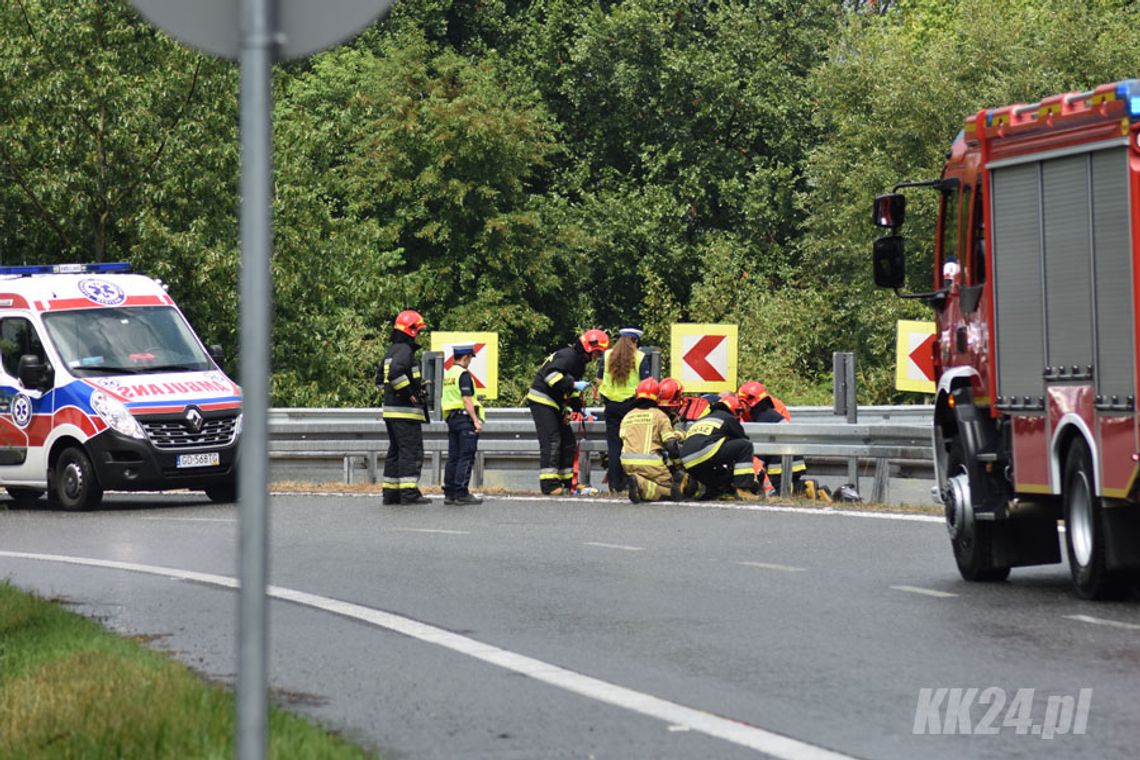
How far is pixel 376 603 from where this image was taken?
12.4m

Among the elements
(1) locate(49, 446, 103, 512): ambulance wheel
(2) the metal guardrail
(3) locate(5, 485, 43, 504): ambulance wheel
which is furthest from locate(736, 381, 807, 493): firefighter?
(3) locate(5, 485, 43, 504): ambulance wheel

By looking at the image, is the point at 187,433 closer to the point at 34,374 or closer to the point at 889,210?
the point at 34,374

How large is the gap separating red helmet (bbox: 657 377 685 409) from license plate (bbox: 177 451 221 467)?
4.39 m

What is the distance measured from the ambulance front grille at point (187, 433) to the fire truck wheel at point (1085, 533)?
1227 cm

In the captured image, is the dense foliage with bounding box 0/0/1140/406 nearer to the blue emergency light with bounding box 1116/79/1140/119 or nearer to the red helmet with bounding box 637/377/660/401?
Result: the red helmet with bounding box 637/377/660/401

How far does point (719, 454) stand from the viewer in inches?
831

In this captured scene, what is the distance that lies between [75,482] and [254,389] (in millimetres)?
18302

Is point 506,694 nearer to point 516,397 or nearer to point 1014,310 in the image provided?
point 1014,310

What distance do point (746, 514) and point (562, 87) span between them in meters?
35.9

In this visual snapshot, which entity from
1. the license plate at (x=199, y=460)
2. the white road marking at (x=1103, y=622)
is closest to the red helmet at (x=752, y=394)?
the license plate at (x=199, y=460)

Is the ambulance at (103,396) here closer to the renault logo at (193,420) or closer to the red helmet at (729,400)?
the renault logo at (193,420)

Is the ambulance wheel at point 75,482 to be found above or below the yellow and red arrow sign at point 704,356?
below

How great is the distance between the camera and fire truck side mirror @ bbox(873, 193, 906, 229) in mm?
13820

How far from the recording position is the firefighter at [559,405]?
75.6 ft
